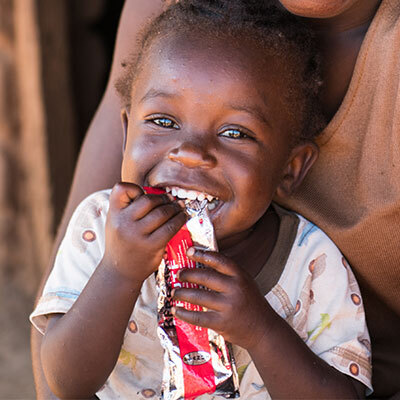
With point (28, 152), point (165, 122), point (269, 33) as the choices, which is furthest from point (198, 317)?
point (28, 152)

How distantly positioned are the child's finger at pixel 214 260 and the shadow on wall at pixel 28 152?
173 centimetres

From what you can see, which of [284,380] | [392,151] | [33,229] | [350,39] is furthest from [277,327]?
[33,229]

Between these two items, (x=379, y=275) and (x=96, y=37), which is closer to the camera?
(x=379, y=275)

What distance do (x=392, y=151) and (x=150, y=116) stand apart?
0.47 metres

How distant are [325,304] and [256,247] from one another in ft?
0.60

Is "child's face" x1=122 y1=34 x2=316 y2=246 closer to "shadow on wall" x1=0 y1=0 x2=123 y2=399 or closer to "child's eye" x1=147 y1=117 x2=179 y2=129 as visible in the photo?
"child's eye" x1=147 y1=117 x2=179 y2=129

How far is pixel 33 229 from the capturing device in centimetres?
309

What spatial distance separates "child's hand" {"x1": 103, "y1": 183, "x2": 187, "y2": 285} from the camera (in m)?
1.27

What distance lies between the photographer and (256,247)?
159cm

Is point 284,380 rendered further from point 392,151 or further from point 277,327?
point 392,151

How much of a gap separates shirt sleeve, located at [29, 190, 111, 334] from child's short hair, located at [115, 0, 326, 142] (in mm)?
285

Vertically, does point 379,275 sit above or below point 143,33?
below

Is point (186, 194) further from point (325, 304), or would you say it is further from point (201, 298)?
point (325, 304)

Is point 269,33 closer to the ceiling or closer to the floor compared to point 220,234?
closer to the ceiling
